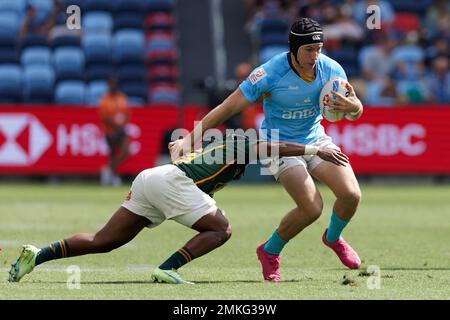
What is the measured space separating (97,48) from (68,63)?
0.84 metres

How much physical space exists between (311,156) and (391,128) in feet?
47.8

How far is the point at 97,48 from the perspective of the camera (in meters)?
27.3

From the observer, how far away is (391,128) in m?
25.2

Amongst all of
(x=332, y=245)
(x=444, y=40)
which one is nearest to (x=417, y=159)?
(x=444, y=40)

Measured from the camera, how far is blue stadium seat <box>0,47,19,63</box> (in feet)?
88.6

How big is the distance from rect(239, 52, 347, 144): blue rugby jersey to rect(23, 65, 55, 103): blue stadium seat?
16.0 m

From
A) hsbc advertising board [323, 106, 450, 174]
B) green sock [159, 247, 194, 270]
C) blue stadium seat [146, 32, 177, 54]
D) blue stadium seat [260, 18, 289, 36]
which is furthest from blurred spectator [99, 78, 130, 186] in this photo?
green sock [159, 247, 194, 270]

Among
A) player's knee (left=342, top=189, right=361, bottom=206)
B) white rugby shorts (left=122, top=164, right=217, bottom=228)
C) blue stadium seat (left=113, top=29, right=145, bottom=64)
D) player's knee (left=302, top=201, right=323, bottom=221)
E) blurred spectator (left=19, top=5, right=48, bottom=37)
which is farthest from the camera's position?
blurred spectator (left=19, top=5, right=48, bottom=37)

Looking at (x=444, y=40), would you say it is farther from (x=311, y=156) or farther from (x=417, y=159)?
(x=311, y=156)

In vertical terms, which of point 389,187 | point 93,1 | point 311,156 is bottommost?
point 389,187

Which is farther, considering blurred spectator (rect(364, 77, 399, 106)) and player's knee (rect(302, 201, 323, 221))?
blurred spectator (rect(364, 77, 399, 106))

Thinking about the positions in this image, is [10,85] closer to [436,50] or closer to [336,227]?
[436,50]

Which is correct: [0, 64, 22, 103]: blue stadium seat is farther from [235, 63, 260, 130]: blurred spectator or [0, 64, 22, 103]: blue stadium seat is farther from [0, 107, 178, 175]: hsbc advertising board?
[235, 63, 260, 130]: blurred spectator

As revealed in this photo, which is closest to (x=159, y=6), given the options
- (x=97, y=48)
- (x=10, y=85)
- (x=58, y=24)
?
(x=97, y=48)
